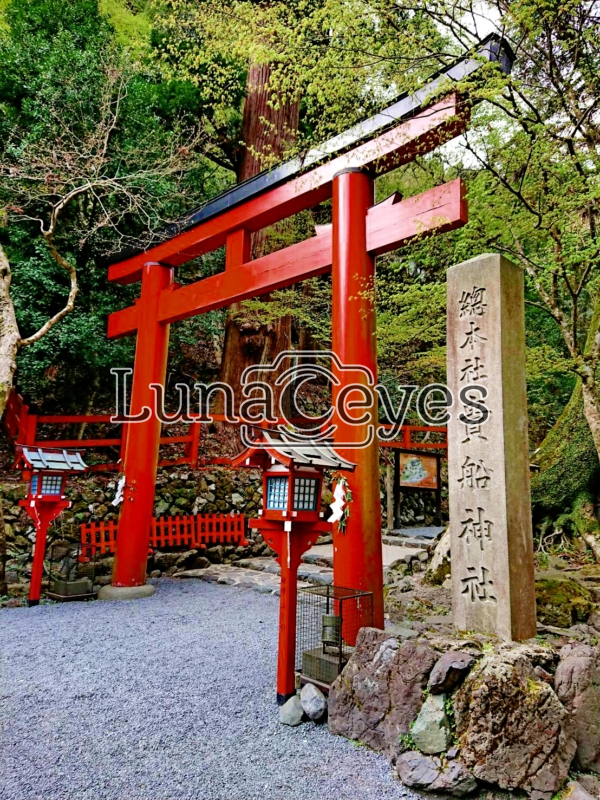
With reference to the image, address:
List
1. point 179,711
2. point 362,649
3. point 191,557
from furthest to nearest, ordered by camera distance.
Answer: point 191,557
point 179,711
point 362,649

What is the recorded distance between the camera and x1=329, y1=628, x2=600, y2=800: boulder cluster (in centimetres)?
270

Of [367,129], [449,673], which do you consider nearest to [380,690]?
[449,673]

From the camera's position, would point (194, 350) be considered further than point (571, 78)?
Yes

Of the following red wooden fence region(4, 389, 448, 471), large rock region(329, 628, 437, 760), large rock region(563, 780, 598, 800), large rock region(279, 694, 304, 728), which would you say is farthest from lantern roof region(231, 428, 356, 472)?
red wooden fence region(4, 389, 448, 471)

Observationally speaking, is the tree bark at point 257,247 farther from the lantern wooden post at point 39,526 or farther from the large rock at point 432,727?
the large rock at point 432,727

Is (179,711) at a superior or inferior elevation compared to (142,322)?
inferior

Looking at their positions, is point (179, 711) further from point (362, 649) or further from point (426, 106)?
point (426, 106)

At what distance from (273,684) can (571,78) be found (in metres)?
5.90

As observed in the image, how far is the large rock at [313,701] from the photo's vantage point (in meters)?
3.49

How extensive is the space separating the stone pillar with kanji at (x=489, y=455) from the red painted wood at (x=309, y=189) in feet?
4.60

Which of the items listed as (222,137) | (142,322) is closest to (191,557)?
(142,322)

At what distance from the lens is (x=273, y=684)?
4.13 metres

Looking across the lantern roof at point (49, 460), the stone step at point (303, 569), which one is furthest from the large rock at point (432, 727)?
the lantern roof at point (49, 460)

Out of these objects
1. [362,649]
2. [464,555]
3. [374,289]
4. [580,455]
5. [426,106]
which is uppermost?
[426,106]
